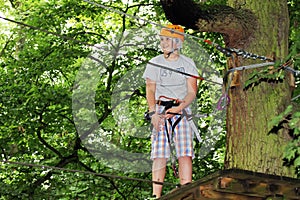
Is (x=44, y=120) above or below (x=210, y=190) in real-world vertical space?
above

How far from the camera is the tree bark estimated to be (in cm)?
464

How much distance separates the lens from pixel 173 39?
5129mm

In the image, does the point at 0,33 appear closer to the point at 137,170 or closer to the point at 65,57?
the point at 65,57

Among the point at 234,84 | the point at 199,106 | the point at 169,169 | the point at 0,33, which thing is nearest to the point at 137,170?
the point at 169,169

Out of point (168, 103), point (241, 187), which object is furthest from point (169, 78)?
point (241, 187)

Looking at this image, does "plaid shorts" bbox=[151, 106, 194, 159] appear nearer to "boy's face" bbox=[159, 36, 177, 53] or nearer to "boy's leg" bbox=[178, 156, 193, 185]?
"boy's leg" bbox=[178, 156, 193, 185]

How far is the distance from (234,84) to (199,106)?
5.19 m

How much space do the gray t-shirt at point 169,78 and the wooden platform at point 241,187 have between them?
127 centimetres

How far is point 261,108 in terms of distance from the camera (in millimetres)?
4754

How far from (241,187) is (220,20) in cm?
152

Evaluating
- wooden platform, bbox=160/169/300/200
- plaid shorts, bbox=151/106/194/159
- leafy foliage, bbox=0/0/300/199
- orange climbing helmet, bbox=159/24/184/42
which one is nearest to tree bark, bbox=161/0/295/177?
orange climbing helmet, bbox=159/24/184/42

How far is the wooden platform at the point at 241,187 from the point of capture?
Result: 12.2ft

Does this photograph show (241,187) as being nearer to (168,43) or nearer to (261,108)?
(261,108)

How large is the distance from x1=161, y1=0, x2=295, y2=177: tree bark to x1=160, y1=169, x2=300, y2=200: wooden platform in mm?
637
